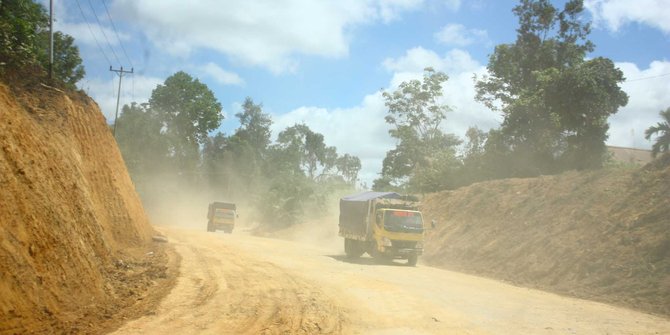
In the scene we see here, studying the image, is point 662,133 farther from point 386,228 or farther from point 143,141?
point 143,141

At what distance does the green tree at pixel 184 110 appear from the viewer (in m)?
65.6

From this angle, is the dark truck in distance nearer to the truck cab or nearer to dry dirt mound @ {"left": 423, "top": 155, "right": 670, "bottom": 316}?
dry dirt mound @ {"left": 423, "top": 155, "right": 670, "bottom": 316}

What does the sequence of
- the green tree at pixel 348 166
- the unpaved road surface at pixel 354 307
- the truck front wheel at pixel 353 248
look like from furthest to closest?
the green tree at pixel 348 166 → the truck front wheel at pixel 353 248 → the unpaved road surface at pixel 354 307

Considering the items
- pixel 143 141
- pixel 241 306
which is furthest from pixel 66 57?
pixel 143 141

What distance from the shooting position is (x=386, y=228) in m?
22.6

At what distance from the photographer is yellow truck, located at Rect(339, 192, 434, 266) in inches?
890

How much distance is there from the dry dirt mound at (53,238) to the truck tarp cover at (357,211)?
9359 millimetres

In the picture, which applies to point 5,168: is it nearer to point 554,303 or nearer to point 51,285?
point 51,285

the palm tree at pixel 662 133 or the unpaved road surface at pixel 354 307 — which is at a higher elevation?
the palm tree at pixel 662 133

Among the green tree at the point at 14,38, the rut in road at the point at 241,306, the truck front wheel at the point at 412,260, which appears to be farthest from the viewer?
the truck front wheel at the point at 412,260

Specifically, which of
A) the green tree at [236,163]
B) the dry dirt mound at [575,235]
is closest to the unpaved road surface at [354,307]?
the dry dirt mound at [575,235]

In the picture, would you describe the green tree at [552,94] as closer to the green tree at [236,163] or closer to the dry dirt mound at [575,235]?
the dry dirt mound at [575,235]

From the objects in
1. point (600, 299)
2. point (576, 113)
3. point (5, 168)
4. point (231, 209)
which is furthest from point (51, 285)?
point (231, 209)

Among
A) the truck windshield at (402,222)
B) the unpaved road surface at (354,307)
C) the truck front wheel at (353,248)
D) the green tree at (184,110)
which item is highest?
the green tree at (184,110)
